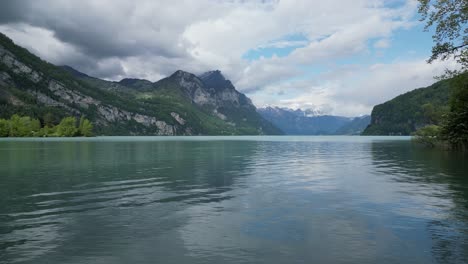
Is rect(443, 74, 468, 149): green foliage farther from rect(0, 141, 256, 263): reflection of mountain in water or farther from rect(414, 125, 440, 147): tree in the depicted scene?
rect(0, 141, 256, 263): reflection of mountain in water

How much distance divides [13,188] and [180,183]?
14.9 m

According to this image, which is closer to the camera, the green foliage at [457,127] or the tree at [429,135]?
the green foliage at [457,127]

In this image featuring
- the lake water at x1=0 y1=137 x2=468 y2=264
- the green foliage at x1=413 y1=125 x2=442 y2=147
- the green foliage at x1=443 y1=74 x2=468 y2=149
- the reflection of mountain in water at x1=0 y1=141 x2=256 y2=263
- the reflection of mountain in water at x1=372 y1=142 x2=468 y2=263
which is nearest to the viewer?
the lake water at x1=0 y1=137 x2=468 y2=264

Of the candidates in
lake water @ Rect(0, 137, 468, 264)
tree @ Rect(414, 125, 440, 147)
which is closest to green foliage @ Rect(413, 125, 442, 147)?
tree @ Rect(414, 125, 440, 147)

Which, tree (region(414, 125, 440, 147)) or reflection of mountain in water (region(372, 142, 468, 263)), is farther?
tree (region(414, 125, 440, 147))

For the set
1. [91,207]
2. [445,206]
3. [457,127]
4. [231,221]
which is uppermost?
[457,127]

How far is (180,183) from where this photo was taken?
118 feet

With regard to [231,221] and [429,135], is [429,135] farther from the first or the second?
[231,221]

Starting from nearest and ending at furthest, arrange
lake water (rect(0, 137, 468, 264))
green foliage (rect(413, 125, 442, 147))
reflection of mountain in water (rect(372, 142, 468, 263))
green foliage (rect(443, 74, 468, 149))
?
lake water (rect(0, 137, 468, 264)) → reflection of mountain in water (rect(372, 142, 468, 263)) → green foliage (rect(443, 74, 468, 149)) → green foliage (rect(413, 125, 442, 147))

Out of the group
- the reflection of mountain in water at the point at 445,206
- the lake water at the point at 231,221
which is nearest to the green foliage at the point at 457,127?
the reflection of mountain in water at the point at 445,206

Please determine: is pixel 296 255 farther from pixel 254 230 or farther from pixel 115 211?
pixel 115 211

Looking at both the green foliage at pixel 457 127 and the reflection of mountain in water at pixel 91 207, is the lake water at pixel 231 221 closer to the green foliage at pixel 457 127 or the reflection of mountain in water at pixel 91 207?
the reflection of mountain in water at pixel 91 207

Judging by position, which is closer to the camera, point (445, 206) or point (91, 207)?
point (91, 207)

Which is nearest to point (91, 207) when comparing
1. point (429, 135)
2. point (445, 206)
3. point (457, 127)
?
point (445, 206)
